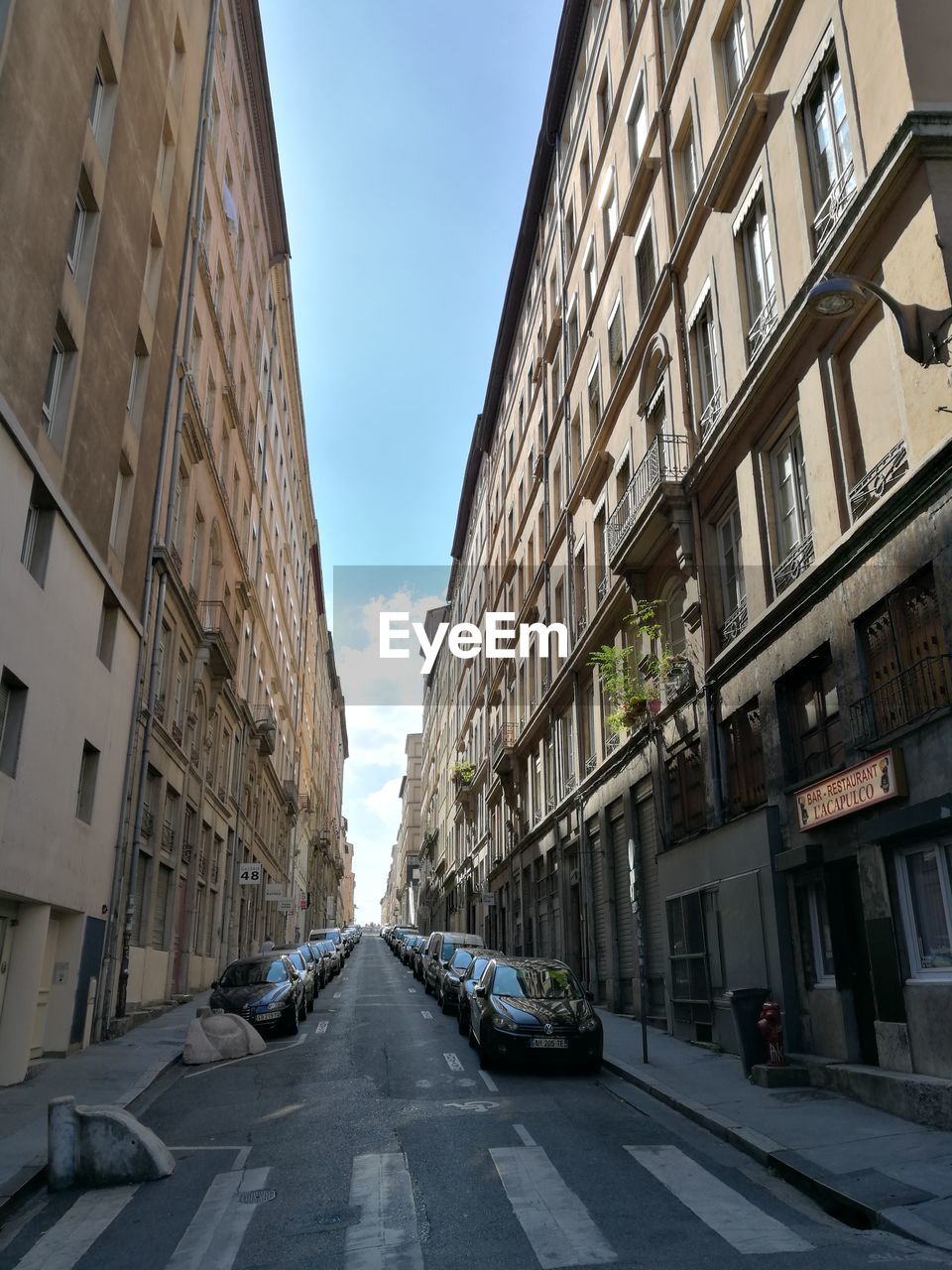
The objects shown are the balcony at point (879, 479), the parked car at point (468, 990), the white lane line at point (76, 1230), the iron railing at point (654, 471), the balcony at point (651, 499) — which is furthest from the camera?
the iron railing at point (654, 471)

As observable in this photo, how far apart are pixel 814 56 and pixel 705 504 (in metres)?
6.78

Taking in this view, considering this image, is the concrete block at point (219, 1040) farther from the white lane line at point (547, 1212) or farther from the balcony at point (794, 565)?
the balcony at point (794, 565)

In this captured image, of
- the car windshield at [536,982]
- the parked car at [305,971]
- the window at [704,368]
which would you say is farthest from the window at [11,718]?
the window at [704,368]

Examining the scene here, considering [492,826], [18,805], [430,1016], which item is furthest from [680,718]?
[492,826]

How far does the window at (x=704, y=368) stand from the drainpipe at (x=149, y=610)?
11765mm

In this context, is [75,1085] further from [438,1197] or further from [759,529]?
[759,529]

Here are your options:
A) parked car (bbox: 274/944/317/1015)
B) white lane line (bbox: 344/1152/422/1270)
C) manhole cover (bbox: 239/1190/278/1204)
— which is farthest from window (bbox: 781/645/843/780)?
parked car (bbox: 274/944/317/1015)

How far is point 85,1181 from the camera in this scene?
7.98 meters

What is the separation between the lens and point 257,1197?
7699 millimetres

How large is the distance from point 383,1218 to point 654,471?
48.8 ft

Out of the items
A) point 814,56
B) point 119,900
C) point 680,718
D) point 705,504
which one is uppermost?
point 814,56

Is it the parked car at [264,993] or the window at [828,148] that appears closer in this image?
the window at [828,148]

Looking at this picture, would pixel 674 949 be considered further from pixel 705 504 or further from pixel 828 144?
pixel 828 144

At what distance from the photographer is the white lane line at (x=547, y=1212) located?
243 inches
